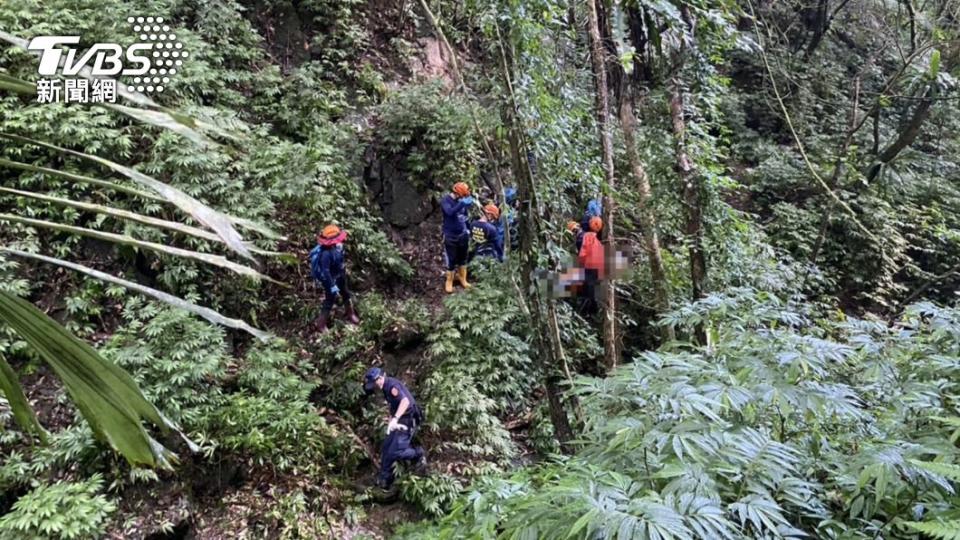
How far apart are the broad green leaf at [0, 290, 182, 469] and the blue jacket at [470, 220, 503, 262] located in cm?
634

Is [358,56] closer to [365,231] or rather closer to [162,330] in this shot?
[365,231]

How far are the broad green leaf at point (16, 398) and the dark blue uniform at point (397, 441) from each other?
163 inches

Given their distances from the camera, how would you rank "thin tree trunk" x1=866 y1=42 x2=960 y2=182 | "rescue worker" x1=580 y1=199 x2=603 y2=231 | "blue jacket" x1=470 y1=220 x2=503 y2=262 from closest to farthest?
"rescue worker" x1=580 y1=199 x2=603 y2=231 < "blue jacket" x1=470 y1=220 x2=503 y2=262 < "thin tree trunk" x1=866 y1=42 x2=960 y2=182

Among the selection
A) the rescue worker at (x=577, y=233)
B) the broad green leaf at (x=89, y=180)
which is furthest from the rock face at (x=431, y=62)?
the broad green leaf at (x=89, y=180)

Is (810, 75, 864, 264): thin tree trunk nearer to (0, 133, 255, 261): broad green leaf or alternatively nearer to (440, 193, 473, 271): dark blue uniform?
(440, 193, 473, 271): dark blue uniform

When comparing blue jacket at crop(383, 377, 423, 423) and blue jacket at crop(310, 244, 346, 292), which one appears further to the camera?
blue jacket at crop(310, 244, 346, 292)

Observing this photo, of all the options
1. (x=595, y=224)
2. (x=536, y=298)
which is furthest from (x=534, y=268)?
(x=595, y=224)

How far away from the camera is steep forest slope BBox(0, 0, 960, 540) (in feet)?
5.43

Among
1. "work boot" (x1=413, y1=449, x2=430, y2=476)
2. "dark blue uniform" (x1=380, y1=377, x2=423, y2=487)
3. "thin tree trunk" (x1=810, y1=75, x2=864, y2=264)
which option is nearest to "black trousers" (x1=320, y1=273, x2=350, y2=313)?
"dark blue uniform" (x1=380, y1=377, x2=423, y2=487)

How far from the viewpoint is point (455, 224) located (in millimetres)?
6641

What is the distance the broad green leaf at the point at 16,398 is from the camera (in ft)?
2.64

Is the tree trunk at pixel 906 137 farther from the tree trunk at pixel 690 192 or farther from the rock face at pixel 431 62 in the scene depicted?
the rock face at pixel 431 62

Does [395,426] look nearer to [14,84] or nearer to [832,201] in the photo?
[14,84]

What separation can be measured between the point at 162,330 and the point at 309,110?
3.81 metres
